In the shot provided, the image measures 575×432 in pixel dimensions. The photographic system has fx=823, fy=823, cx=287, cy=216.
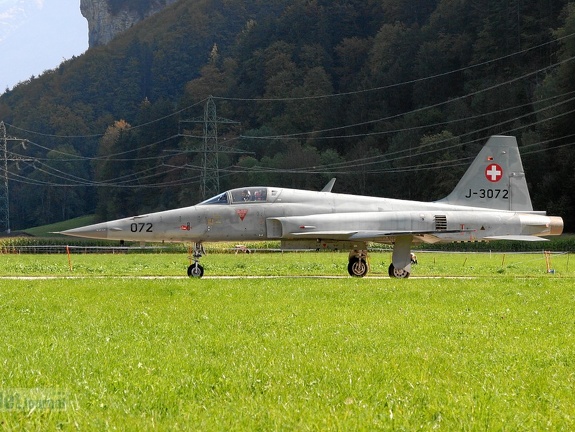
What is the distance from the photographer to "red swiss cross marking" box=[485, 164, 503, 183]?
1047 inches

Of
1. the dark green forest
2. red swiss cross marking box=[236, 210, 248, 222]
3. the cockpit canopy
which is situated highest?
the dark green forest

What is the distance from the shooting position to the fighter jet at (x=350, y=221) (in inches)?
949

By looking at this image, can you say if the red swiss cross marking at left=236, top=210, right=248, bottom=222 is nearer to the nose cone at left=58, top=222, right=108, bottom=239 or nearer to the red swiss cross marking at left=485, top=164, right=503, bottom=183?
the nose cone at left=58, top=222, right=108, bottom=239

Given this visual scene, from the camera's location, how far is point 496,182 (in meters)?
26.6

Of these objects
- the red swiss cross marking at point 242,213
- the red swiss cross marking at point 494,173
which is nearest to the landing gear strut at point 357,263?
the red swiss cross marking at point 242,213

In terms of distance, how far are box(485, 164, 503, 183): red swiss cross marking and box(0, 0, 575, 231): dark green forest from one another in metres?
35.5

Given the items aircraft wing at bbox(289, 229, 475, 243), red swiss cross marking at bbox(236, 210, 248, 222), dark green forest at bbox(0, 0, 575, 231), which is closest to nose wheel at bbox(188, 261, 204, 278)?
red swiss cross marking at bbox(236, 210, 248, 222)

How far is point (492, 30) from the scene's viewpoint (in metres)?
85.9

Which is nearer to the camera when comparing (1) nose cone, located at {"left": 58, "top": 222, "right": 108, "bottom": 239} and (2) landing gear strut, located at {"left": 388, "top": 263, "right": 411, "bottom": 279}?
(1) nose cone, located at {"left": 58, "top": 222, "right": 108, "bottom": 239}

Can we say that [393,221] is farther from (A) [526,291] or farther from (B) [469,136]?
(B) [469,136]

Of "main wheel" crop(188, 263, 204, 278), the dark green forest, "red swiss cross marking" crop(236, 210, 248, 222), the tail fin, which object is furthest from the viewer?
the dark green forest

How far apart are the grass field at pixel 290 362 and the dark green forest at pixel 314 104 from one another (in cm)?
5022

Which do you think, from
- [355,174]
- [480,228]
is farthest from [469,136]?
[480,228]

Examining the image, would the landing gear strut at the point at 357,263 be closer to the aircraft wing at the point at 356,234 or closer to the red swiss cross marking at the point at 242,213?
the aircraft wing at the point at 356,234
